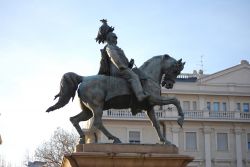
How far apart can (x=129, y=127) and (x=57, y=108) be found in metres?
41.8

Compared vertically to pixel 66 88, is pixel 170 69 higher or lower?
higher

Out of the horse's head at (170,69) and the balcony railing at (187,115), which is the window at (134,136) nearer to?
the balcony railing at (187,115)

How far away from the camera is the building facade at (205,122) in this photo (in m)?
54.3

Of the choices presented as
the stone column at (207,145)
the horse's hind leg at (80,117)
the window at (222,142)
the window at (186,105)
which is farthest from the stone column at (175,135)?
the horse's hind leg at (80,117)

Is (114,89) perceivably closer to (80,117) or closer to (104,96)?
(104,96)

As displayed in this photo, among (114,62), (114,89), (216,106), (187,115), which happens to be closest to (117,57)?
(114,62)

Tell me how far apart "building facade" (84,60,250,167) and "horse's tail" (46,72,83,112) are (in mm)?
39230

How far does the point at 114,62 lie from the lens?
13031mm

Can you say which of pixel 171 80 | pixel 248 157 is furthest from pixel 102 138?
pixel 171 80

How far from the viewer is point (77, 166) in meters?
11.8

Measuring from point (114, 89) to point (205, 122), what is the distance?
142ft

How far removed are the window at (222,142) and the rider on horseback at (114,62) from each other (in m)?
43.5

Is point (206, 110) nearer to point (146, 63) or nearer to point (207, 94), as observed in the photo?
point (207, 94)

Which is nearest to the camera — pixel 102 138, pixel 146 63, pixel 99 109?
pixel 99 109
